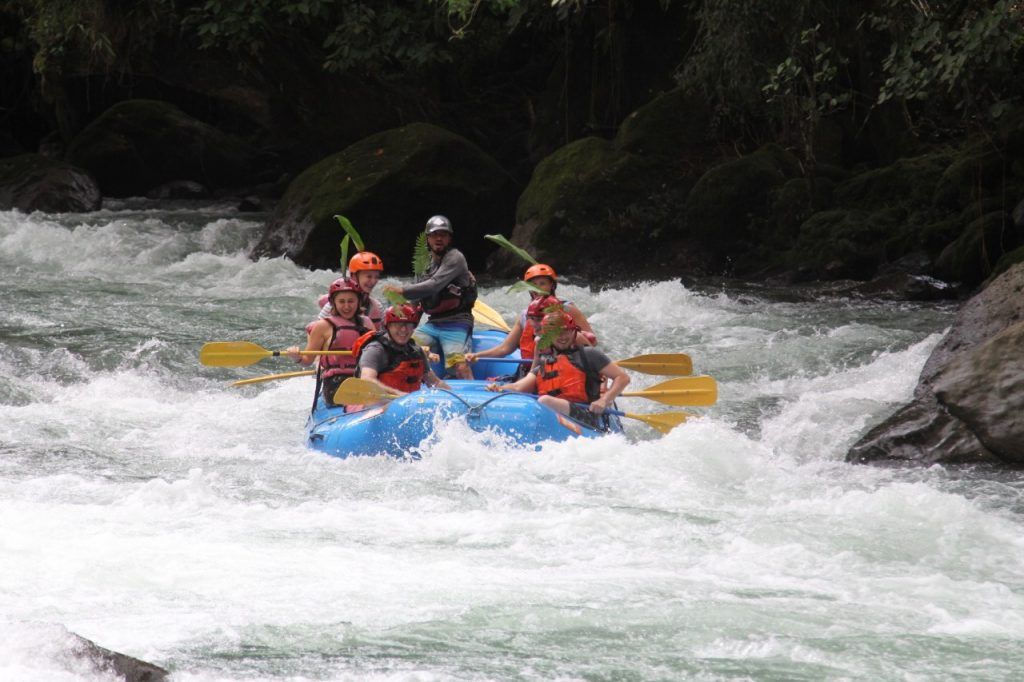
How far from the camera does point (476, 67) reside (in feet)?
63.1

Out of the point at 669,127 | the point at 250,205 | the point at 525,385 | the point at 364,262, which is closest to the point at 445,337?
the point at 364,262

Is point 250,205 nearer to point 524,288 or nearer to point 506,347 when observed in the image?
point 506,347

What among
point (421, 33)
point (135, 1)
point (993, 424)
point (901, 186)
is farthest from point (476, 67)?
point (993, 424)

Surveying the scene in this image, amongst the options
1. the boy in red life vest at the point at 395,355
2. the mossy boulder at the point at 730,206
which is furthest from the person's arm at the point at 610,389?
the mossy boulder at the point at 730,206

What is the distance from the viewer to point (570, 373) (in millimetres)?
7629

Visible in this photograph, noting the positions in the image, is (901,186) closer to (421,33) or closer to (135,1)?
(421,33)

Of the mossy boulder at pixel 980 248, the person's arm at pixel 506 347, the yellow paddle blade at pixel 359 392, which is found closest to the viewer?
the yellow paddle blade at pixel 359 392

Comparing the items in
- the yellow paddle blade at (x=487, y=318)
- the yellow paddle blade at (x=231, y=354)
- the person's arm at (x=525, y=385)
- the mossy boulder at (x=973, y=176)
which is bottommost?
the yellow paddle blade at (x=231, y=354)

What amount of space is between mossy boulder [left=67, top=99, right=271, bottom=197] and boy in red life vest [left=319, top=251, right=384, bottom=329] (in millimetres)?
11400

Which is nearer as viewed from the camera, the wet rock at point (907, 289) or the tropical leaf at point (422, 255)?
the tropical leaf at point (422, 255)

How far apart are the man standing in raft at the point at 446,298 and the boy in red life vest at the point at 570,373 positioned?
98 cm

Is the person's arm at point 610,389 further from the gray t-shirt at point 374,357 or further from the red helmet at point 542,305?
the gray t-shirt at point 374,357

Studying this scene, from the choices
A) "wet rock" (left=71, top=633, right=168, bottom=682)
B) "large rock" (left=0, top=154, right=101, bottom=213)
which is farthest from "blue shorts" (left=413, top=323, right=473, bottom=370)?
"large rock" (left=0, top=154, right=101, bottom=213)

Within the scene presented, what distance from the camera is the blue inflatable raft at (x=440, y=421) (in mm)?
7172
